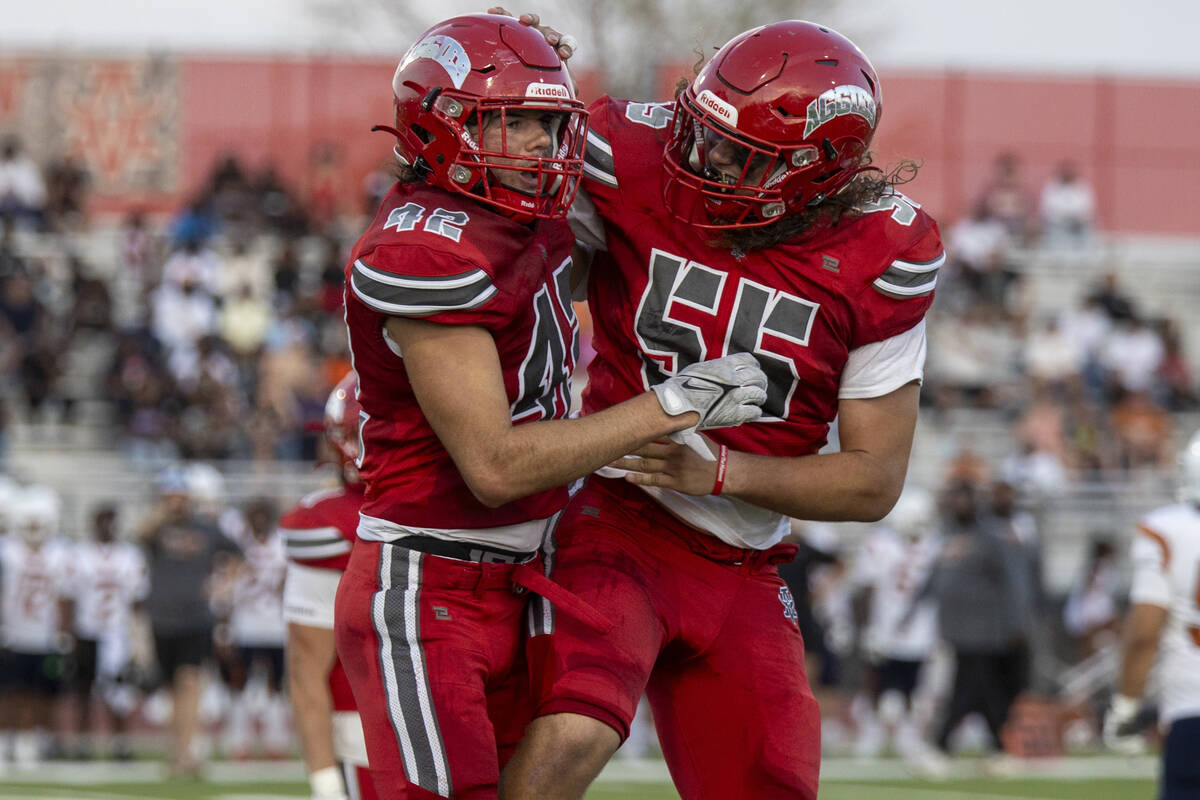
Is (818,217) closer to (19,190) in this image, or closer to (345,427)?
(345,427)

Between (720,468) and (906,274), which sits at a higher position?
(906,274)

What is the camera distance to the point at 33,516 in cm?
1211

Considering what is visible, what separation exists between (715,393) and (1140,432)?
42.3ft

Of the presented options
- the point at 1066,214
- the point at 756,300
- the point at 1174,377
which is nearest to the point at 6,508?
the point at 756,300

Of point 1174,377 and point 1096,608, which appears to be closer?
point 1096,608

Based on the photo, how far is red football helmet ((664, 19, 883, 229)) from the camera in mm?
3949

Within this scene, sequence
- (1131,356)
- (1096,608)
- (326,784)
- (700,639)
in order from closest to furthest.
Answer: (700,639) < (326,784) < (1096,608) < (1131,356)

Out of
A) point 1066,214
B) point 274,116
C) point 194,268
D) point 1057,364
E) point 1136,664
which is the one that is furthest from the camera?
point 274,116

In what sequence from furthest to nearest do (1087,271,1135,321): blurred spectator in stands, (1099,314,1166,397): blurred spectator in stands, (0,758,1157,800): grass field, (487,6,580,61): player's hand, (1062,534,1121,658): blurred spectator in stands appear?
(1087,271,1135,321): blurred spectator in stands < (1099,314,1166,397): blurred spectator in stands < (1062,534,1121,658): blurred spectator in stands < (0,758,1157,800): grass field < (487,6,580,61): player's hand

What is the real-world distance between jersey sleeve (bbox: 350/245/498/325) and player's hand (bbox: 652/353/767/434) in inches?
16.8

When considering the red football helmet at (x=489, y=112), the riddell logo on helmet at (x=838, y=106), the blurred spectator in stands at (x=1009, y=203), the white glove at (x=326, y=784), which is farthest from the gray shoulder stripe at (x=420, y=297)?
the blurred spectator in stands at (x=1009, y=203)

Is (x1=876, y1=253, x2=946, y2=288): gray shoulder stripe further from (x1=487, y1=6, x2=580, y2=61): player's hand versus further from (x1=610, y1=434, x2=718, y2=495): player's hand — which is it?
(x1=487, y1=6, x2=580, y2=61): player's hand

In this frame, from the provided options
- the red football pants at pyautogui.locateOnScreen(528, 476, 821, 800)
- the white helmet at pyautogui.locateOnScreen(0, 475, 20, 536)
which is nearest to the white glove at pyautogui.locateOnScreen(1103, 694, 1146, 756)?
the red football pants at pyautogui.locateOnScreen(528, 476, 821, 800)

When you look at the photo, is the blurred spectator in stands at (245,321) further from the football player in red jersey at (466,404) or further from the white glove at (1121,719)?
the football player in red jersey at (466,404)
